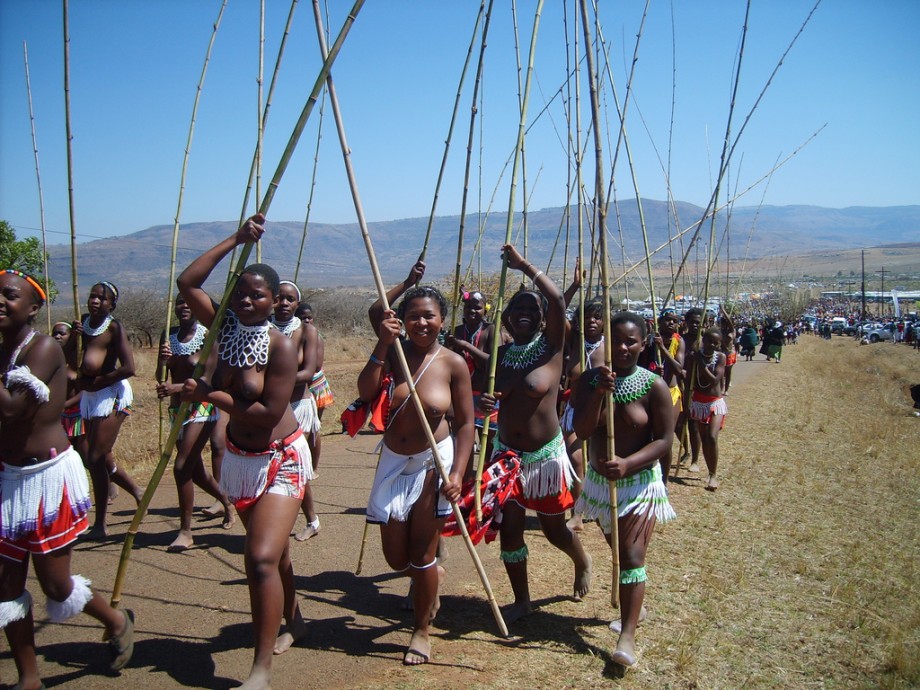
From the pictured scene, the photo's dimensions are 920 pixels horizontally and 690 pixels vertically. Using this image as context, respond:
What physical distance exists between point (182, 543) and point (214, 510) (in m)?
1.00

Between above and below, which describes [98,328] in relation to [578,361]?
above

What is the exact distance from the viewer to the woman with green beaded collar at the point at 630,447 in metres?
4.05

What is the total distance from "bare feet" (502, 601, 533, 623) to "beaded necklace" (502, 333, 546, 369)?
1473 millimetres

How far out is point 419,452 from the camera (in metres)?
3.97

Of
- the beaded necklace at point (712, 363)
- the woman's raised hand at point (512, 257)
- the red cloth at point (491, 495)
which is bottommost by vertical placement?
the red cloth at point (491, 495)

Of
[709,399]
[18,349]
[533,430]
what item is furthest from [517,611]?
[709,399]

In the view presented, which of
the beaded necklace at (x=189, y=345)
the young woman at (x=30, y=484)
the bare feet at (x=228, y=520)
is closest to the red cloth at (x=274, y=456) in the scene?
the young woman at (x=30, y=484)

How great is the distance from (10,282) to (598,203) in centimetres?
288

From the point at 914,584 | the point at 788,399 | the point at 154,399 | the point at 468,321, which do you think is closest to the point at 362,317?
the point at 154,399

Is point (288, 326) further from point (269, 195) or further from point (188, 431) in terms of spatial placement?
point (269, 195)

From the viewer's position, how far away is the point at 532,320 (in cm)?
477

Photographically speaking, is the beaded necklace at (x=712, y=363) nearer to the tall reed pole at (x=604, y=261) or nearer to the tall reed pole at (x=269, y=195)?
the tall reed pole at (x=604, y=261)

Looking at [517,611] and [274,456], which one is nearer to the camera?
[274,456]

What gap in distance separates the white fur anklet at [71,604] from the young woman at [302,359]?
88.8 inches
